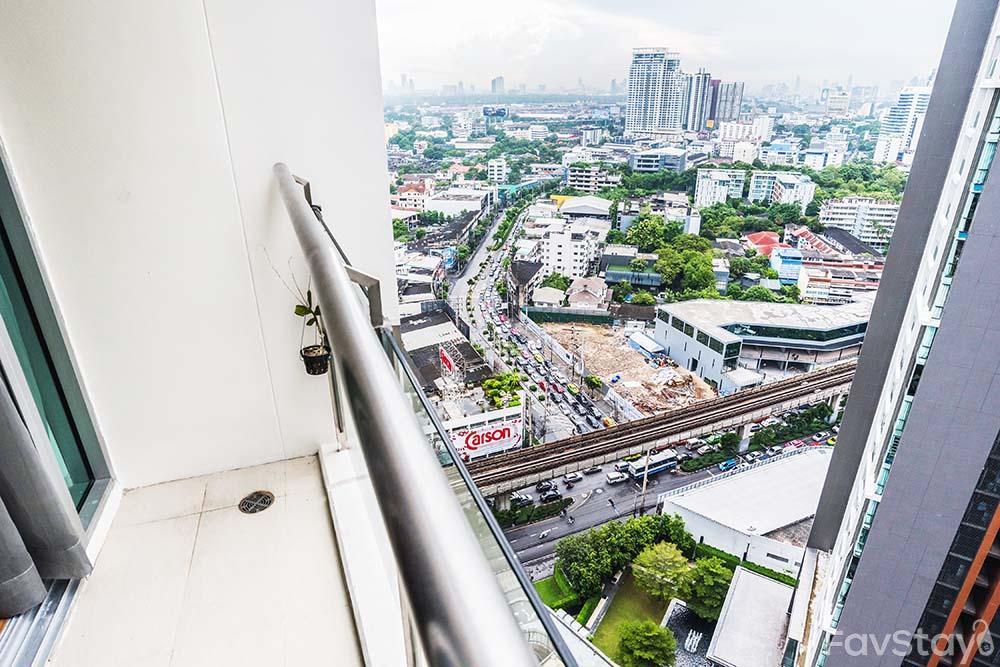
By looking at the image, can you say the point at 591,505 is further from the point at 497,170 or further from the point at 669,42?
the point at 669,42

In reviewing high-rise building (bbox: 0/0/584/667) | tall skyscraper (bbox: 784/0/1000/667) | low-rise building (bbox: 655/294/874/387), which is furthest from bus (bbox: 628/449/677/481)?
high-rise building (bbox: 0/0/584/667)

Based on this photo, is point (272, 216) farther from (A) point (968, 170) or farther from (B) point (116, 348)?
(A) point (968, 170)

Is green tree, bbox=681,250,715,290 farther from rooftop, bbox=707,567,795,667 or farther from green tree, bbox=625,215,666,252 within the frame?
rooftop, bbox=707,567,795,667

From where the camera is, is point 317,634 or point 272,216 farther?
point 272,216

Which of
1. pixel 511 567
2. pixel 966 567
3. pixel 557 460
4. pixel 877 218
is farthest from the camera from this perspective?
pixel 877 218

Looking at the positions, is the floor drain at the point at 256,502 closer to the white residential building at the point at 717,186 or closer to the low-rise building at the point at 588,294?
the low-rise building at the point at 588,294

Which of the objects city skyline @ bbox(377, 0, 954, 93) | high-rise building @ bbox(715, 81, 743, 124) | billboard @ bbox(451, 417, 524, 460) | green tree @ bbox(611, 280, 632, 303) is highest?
city skyline @ bbox(377, 0, 954, 93)

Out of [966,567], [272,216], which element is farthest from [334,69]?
[966,567]
